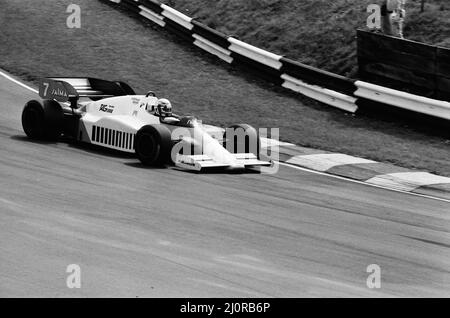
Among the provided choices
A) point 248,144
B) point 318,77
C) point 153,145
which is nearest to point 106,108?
point 153,145

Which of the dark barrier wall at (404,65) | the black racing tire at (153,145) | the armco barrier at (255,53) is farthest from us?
the armco barrier at (255,53)

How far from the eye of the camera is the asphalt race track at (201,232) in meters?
7.29

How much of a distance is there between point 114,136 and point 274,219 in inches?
144

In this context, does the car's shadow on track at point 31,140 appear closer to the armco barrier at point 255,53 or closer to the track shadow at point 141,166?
the track shadow at point 141,166

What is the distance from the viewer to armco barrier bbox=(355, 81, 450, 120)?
596 inches

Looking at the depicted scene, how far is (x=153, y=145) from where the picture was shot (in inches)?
467

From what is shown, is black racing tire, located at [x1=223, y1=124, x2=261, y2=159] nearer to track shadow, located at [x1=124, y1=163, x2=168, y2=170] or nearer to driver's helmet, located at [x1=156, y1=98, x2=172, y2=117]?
driver's helmet, located at [x1=156, y1=98, x2=172, y2=117]

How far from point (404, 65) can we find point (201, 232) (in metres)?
8.30

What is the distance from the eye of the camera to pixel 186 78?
18266 mm

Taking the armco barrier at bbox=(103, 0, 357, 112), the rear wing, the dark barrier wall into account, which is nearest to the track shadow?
the rear wing

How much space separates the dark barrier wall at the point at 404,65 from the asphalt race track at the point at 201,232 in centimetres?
408

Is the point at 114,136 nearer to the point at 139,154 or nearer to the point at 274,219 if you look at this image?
the point at 139,154

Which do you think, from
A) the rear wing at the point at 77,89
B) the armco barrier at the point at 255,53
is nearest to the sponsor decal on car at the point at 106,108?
the rear wing at the point at 77,89
